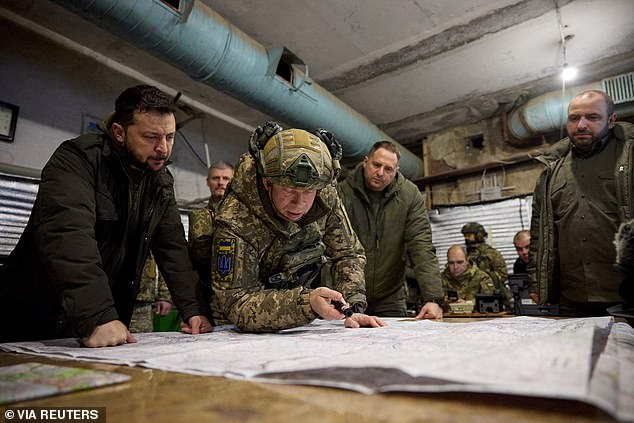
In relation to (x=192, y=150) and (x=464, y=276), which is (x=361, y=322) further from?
(x=464, y=276)

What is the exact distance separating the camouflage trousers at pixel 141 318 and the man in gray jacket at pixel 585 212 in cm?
292

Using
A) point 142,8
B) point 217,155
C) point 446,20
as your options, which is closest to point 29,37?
point 142,8

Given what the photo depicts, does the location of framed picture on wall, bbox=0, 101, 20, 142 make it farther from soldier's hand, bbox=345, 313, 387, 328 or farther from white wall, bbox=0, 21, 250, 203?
soldier's hand, bbox=345, 313, 387, 328

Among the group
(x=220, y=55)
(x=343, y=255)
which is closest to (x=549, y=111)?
(x=220, y=55)

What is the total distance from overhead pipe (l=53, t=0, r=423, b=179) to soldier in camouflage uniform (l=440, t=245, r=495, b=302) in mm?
2372

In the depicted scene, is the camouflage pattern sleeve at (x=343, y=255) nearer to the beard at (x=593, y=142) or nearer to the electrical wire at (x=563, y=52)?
the beard at (x=593, y=142)

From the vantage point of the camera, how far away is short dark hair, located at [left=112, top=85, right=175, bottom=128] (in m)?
1.48

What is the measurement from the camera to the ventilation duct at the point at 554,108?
3967mm

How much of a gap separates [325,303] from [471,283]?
4.53 metres

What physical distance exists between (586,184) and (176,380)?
2545 millimetres

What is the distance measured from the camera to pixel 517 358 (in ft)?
1.67

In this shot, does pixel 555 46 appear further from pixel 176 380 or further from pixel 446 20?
pixel 176 380

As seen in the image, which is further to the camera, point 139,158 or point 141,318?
point 141,318

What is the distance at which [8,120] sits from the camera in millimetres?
3057
